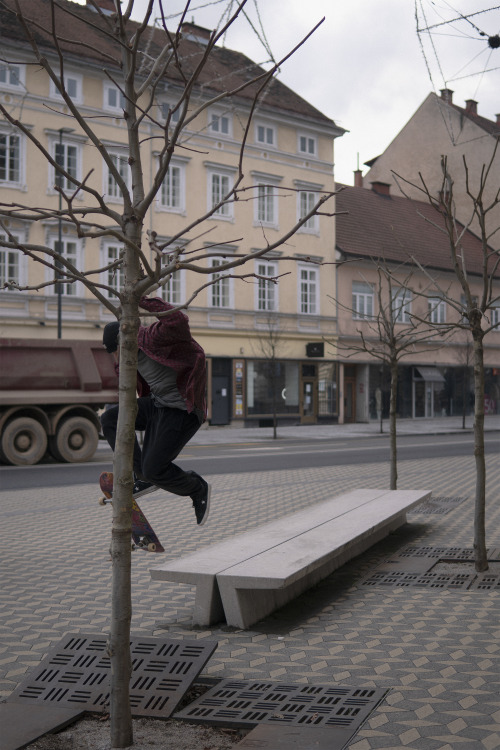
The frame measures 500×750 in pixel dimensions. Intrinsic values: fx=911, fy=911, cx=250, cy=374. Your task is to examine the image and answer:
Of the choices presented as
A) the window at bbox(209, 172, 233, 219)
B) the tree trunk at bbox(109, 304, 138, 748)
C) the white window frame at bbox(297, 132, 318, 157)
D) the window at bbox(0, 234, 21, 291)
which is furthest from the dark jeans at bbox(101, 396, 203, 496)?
the white window frame at bbox(297, 132, 318, 157)

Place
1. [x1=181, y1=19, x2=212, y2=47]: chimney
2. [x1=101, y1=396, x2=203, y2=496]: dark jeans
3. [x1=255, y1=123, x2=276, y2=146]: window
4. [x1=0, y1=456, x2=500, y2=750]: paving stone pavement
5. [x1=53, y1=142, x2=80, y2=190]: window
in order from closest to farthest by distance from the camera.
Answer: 1. [x1=0, y1=456, x2=500, y2=750]: paving stone pavement
2. [x1=181, y1=19, x2=212, y2=47]: chimney
3. [x1=101, y1=396, x2=203, y2=496]: dark jeans
4. [x1=53, y1=142, x2=80, y2=190]: window
5. [x1=255, y1=123, x2=276, y2=146]: window

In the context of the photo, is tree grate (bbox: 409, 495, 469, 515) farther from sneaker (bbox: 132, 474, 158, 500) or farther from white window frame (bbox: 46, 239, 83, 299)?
white window frame (bbox: 46, 239, 83, 299)

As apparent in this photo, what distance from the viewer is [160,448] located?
5730 mm

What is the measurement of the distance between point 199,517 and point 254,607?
3.27 feet

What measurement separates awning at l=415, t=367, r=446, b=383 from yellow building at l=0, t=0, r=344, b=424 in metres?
6.38

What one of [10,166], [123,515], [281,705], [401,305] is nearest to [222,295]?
[10,166]

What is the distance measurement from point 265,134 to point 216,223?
743cm

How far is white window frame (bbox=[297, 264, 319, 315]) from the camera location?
131 feet

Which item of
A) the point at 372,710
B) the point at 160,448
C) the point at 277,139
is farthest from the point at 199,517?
the point at 277,139

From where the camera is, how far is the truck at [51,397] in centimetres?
1895

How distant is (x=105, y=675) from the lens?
4.18 metres

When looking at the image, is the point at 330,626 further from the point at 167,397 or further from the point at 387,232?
the point at 387,232

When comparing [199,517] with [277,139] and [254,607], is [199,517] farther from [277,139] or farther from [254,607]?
[277,139]

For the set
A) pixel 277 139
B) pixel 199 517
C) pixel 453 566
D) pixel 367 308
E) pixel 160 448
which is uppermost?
pixel 277 139
